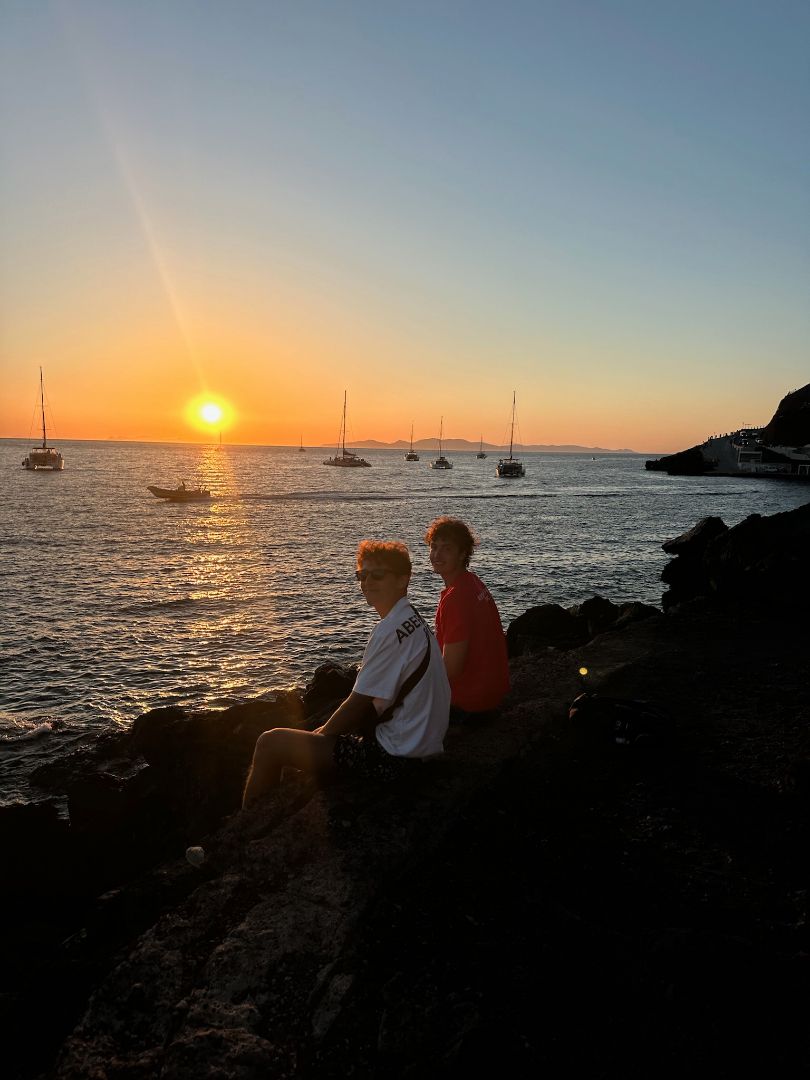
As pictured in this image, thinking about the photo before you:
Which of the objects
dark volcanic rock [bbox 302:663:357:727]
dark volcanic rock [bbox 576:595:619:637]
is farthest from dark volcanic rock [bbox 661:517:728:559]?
dark volcanic rock [bbox 302:663:357:727]

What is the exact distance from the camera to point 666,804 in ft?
17.2

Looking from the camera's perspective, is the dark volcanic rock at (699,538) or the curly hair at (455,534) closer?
the curly hair at (455,534)

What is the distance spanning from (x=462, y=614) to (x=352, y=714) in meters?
1.48

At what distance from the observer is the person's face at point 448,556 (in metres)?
5.57

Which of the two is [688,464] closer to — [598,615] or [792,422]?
[792,422]

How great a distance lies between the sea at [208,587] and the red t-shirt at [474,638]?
7.31 metres

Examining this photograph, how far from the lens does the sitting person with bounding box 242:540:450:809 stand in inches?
166

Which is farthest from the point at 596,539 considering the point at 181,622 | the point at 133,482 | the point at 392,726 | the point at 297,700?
the point at 133,482

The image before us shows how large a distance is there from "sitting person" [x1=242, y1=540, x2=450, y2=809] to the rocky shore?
0.31 metres

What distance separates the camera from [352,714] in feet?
14.4

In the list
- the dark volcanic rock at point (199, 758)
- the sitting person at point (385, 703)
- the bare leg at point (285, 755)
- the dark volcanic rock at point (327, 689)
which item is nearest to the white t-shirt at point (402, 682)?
the sitting person at point (385, 703)

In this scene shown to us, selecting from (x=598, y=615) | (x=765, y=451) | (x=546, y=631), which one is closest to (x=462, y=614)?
(x=546, y=631)

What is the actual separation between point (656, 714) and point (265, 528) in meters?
43.3

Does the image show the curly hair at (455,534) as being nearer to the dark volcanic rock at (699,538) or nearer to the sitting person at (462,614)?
the sitting person at (462,614)
